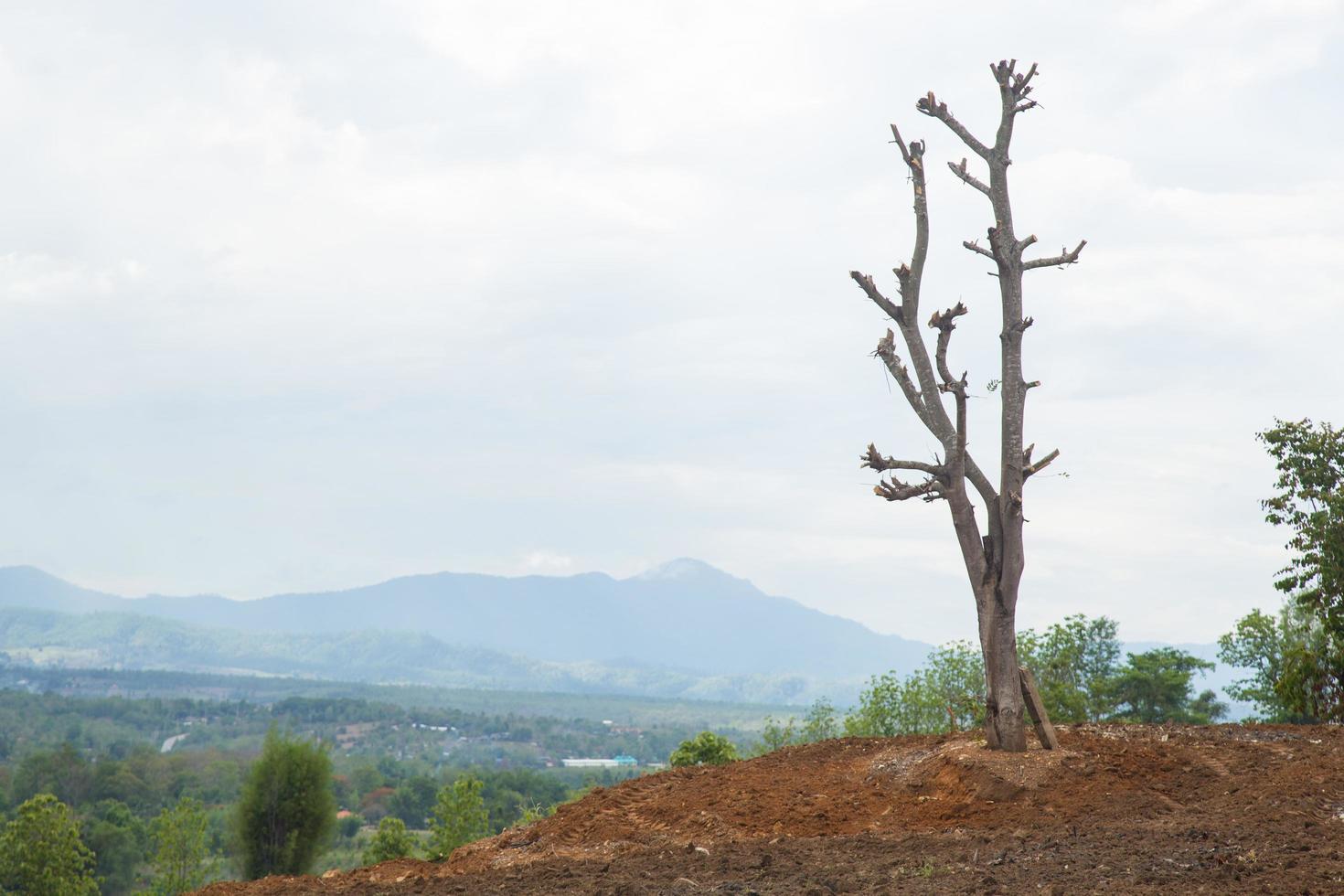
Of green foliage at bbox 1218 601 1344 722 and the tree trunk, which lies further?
green foliage at bbox 1218 601 1344 722

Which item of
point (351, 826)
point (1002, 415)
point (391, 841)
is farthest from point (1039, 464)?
point (351, 826)

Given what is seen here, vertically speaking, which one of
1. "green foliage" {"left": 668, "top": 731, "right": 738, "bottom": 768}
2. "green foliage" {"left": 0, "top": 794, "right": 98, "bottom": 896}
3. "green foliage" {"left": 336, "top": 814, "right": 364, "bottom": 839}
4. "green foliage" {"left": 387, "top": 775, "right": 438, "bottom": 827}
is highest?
"green foliage" {"left": 668, "top": 731, "right": 738, "bottom": 768}

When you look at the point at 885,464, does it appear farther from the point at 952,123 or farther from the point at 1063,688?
the point at 1063,688

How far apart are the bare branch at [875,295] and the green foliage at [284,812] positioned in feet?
74.3

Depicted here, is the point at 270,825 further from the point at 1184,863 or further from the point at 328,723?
the point at 328,723

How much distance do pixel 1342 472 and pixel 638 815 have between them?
16.4m

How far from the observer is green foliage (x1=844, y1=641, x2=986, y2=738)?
37.8 metres

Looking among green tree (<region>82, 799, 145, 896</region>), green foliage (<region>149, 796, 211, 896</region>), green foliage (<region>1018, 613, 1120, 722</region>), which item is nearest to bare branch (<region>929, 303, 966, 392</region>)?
green foliage (<region>1018, 613, 1120, 722</region>)

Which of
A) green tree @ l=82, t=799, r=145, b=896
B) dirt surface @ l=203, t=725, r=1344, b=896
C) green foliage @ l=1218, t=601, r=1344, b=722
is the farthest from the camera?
green tree @ l=82, t=799, r=145, b=896

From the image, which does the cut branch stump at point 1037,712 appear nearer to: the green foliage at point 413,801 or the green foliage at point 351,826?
the green foliage at point 351,826

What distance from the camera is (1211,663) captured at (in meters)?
43.2

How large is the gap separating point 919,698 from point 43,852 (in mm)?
31352

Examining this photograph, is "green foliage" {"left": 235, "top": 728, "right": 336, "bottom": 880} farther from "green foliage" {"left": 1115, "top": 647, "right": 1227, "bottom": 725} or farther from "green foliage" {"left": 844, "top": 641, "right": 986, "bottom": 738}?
"green foliage" {"left": 1115, "top": 647, "right": 1227, "bottom": 725}

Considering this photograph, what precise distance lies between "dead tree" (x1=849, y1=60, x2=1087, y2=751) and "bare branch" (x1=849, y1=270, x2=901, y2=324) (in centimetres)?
1
